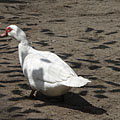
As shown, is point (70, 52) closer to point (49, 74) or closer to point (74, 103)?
point (74, 103)

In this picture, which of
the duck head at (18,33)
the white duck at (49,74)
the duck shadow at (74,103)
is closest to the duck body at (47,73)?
the white duck at (49,74)

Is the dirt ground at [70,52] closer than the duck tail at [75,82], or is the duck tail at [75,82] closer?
the duck tail at [75,82]

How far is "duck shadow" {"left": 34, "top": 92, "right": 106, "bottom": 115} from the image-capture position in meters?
5.89

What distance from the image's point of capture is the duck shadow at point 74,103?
5886 mm

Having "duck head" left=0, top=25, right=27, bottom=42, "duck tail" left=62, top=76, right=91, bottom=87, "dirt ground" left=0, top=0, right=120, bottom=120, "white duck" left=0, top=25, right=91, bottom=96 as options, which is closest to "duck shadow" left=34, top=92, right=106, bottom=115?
"dirt ground" left=0, top=0, right=120, bottom=120

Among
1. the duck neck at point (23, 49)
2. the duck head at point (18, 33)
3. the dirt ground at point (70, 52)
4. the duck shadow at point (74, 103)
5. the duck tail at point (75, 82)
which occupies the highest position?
the duck head at point (18, 33)

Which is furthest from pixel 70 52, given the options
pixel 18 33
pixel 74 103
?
pixel 74 103

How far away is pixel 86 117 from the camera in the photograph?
18.3 ft

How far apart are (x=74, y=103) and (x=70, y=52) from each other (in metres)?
2.70

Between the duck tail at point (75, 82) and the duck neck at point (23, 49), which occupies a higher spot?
the duck neck at point (23, 49)

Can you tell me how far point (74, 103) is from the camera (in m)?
6.21

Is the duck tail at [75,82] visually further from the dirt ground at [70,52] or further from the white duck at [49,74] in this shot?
the dirt ground at [70,52]

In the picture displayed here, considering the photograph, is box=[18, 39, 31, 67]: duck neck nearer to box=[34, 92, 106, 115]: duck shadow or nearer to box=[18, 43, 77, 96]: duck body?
box=[18, 43, 77, 96]: duck body

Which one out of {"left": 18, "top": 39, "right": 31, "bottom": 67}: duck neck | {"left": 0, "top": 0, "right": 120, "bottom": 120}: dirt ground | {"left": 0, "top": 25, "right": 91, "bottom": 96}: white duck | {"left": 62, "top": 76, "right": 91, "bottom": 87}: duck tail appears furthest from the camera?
{"left": 18, "top": 39, "right": 31, "bottom": 67}: duck neck
